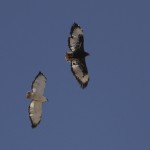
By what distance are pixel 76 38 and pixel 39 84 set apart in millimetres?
4396

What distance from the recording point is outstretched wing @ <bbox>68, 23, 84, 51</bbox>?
174 m

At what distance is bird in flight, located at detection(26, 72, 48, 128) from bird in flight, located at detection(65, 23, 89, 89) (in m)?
2.68

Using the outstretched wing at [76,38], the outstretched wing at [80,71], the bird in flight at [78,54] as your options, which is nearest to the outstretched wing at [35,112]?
the outstretched wing at [80,71]

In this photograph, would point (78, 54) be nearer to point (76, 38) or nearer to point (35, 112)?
point (76, 38)

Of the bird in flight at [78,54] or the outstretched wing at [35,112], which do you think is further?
the outstretched wing at [35,112]

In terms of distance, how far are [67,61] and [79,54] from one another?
4.51ft

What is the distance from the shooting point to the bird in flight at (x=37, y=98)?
175 meters

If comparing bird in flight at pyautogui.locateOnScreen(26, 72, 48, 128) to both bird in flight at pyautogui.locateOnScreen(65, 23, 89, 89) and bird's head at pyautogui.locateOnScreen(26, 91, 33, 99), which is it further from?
bird in flight at pyautogui.locateOnScreen(65, 23, 89, 89)

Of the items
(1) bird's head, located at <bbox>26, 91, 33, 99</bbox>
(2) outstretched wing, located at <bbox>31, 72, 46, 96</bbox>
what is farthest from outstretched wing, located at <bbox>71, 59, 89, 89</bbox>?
(1) bird's head, located at <bbox>26, 91, 33, 99</bbox>

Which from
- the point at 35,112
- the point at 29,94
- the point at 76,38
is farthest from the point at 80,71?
the point at 35,112

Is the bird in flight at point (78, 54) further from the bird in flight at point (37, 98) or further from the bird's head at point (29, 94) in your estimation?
the bird's head at point (29, 94)

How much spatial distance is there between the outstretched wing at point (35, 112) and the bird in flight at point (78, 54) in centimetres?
340

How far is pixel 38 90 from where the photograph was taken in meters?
175

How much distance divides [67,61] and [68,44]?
54.4 inches
